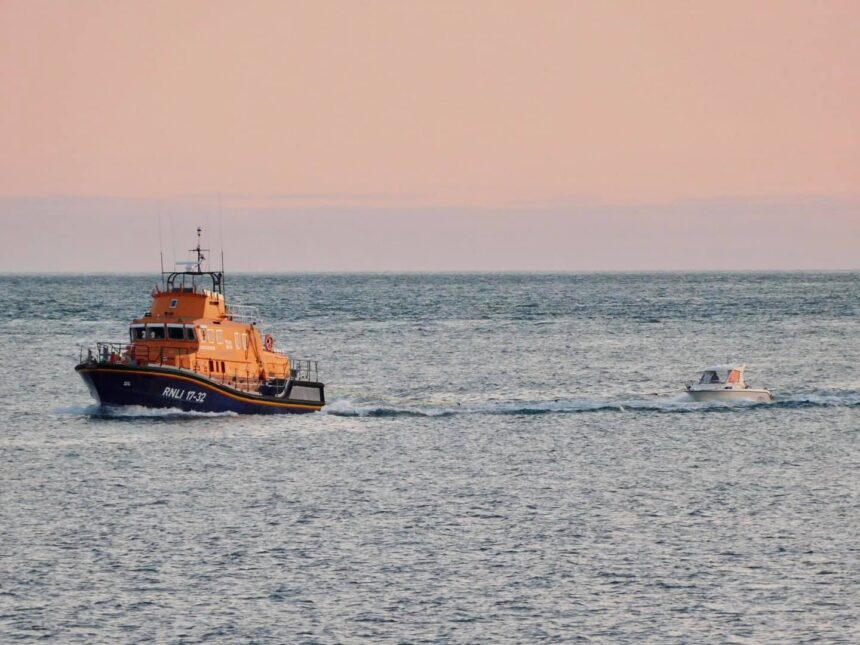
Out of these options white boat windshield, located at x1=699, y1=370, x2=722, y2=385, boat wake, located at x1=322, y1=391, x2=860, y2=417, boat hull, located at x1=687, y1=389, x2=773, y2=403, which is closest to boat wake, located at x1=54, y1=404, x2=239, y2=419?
boat wake, located at x1=322, y1=391, x2=860, y2=417

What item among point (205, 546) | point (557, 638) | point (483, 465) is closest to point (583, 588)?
point (557, 638)

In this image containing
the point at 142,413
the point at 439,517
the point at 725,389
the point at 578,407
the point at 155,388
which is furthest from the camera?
the point at 725,389

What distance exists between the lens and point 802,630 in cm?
3188

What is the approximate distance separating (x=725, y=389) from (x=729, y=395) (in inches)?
14.0

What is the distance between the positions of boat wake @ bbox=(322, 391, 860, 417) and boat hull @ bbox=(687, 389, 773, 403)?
27 centimetres

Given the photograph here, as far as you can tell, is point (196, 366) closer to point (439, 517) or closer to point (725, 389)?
point (439, 517)

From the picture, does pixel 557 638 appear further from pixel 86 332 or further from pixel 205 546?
pixel 86 332

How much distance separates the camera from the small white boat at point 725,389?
2854 inches

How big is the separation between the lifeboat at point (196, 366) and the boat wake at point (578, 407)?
9.76 ft

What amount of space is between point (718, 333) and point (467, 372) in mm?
49793

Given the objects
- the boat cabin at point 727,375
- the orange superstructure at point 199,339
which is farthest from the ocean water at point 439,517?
the orange superstructure at point 199,339

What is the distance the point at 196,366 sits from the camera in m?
65.2

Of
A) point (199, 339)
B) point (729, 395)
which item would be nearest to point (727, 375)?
point (729, 395)

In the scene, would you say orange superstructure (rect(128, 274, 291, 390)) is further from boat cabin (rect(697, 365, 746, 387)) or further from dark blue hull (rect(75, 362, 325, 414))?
boat cabin (rect(697, 365, 746, 387))
